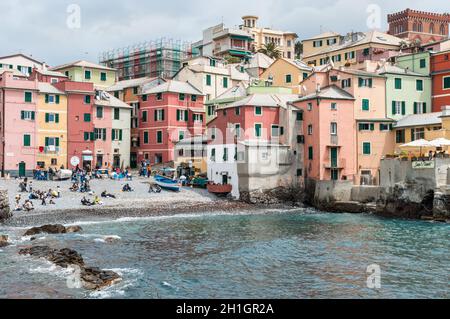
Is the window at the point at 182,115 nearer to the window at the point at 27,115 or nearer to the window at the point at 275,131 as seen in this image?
the window at the point at 275,131

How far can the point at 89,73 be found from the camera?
92.0 meters

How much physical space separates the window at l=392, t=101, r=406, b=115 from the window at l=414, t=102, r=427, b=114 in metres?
2.07

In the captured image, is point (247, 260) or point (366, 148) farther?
point (366, 148)

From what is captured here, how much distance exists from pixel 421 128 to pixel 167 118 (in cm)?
3590

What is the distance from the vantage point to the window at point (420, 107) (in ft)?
231

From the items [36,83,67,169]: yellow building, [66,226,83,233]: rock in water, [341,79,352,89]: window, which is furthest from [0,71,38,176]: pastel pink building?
[341,79,352,89]: window

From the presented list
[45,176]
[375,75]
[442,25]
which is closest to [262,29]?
[442,25]

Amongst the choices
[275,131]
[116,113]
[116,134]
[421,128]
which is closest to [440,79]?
[421,128]

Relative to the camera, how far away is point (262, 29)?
445 feet

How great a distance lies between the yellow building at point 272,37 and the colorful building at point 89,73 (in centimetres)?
4979

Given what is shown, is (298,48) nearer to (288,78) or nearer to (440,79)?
(288,78)

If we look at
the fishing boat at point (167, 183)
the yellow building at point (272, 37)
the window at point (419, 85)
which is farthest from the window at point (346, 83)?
the yellow building at point (272, 37)

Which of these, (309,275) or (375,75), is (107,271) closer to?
(309,275)

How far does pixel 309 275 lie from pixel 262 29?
380ft
